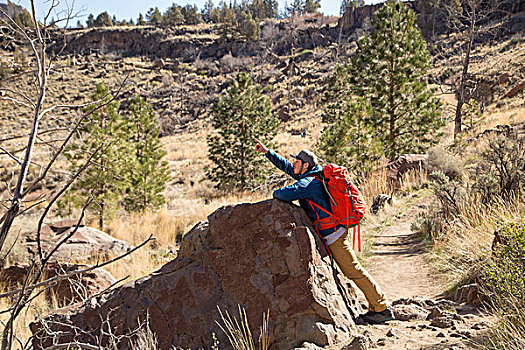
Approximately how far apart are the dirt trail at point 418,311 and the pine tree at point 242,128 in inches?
487

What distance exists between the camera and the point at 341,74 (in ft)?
72.0

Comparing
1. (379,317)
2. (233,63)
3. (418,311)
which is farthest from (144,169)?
(233,63)

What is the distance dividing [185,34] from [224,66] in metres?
20.8

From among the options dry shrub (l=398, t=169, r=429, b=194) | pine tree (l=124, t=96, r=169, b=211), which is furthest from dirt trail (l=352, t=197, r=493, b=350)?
pine tree (l=124, t=96, r=169, b=211)

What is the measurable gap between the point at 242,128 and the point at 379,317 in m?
15.5

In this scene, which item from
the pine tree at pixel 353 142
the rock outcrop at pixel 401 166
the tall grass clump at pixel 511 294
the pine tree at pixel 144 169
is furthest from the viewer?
the pine tree at pixel 144 169

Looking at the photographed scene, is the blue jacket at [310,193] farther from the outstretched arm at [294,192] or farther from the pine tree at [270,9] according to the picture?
the pine tree at [270,9]

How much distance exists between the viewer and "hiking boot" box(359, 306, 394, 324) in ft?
11.8

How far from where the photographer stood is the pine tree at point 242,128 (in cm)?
1822

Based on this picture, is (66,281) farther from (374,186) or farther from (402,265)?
(374,186)

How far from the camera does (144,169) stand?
15695 mm

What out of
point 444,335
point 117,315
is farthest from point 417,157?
point 117,315

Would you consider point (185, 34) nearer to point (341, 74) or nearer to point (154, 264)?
point (341, 74)

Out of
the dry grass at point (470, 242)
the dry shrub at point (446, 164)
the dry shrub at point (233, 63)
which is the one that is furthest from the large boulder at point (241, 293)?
the dry shrub at point (233, 63)
